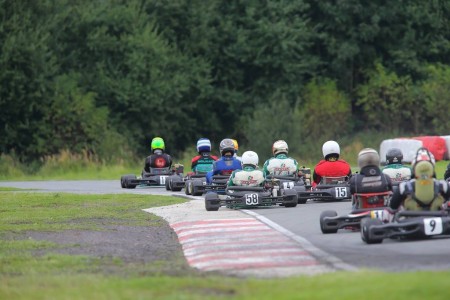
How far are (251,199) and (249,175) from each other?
87cm

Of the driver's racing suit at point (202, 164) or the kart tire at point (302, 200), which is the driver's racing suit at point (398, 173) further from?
the driver's racing suit at point (202, 164)

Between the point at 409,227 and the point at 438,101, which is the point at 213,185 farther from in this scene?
the point at 438,101

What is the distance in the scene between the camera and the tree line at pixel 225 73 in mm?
52938

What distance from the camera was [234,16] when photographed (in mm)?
60219

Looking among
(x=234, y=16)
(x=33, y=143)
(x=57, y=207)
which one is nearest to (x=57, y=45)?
(x=33, y=143)

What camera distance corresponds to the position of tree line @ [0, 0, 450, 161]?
52938 mm

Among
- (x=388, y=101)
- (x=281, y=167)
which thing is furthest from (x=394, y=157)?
(x=388, y=101)

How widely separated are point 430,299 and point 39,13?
150ft

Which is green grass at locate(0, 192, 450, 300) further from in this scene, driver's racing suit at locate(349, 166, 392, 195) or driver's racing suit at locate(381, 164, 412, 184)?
driver's racing suit at locate(381, 164, 412, 184)

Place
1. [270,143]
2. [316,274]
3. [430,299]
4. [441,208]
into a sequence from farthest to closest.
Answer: [270,143] → [441,208] → [316,274] → [430,299]

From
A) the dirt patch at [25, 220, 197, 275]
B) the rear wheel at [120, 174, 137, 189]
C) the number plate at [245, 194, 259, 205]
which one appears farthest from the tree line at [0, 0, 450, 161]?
the dirt patch at [25, 220, 197, 275]

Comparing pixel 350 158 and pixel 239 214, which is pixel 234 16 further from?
pixel 239 214

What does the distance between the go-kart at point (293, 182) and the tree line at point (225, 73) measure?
26.2 m

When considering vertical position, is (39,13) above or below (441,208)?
above
